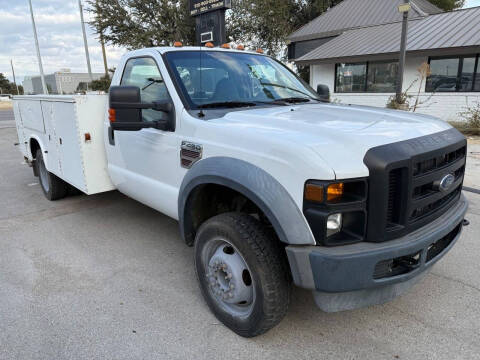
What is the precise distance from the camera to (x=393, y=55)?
1498 cm

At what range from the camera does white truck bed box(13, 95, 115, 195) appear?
4.12 m

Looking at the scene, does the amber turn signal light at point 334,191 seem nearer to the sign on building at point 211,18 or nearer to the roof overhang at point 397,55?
the sign on building at point 211,18

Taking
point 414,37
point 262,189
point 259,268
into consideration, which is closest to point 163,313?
point 259,268

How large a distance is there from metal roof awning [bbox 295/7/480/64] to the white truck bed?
13.0m

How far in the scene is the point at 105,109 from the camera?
4.21m

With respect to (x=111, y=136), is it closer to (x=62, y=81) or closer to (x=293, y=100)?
(x=293, y=100)

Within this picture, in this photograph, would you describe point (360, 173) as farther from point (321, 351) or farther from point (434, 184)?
point (321, 351)

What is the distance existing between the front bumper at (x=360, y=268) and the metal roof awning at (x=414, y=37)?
13135 millimetres

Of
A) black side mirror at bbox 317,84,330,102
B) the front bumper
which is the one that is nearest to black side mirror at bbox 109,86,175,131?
the front bumper

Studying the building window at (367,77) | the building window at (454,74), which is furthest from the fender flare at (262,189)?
the building window at (367,77)

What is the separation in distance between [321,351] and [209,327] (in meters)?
0.79

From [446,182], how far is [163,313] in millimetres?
2196

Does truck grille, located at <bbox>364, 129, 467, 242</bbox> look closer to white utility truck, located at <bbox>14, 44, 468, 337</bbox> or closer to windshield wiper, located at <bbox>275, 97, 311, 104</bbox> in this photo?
white utility truck, located at <bbox>14, 44, 468, 337</bbox>

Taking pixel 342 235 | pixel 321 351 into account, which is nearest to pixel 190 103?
pixel 342 235
